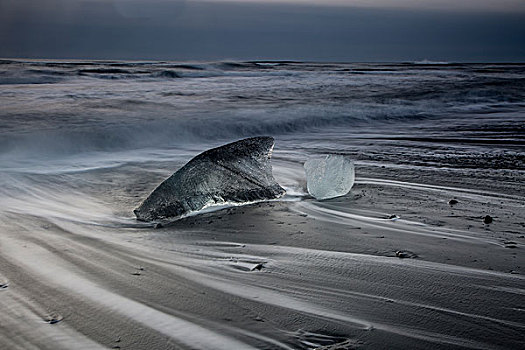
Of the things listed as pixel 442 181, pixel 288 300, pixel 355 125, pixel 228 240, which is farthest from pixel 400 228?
pixel 355 125

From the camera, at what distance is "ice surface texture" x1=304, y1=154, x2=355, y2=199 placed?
335cm

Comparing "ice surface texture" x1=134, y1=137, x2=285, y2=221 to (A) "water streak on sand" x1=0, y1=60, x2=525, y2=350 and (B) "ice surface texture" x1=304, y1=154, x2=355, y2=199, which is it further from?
(B) "ice surface texture" x1=304, y1=154, x2=355, y2=199

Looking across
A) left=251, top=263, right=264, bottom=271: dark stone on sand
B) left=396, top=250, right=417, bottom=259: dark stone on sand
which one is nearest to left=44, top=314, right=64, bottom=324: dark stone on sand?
left=251, top=263, right=264, bottom=271: dark stone on sand

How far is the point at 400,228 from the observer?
108 inches

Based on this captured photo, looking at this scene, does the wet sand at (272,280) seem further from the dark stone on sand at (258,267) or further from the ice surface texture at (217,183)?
the ice surface texture at (217,183)

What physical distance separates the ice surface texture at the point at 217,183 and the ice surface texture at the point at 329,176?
9.7 inches

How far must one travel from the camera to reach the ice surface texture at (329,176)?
3353 mm

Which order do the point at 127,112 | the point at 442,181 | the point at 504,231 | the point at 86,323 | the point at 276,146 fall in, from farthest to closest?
the point at 127,112, the point at 276,146, the point at 442,181, the point at 504,231, the point at 86,323

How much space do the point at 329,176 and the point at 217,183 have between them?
0.77 m

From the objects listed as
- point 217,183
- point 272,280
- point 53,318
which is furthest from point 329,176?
point 53,318

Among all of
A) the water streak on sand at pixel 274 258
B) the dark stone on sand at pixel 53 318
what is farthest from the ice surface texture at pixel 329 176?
the dark stone on sand at pixel 53 318

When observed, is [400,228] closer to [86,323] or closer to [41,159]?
[86,323]

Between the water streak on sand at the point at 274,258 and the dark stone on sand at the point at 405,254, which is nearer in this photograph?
the water streak on sand at the point at 274,258

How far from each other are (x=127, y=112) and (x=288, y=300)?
793cm
